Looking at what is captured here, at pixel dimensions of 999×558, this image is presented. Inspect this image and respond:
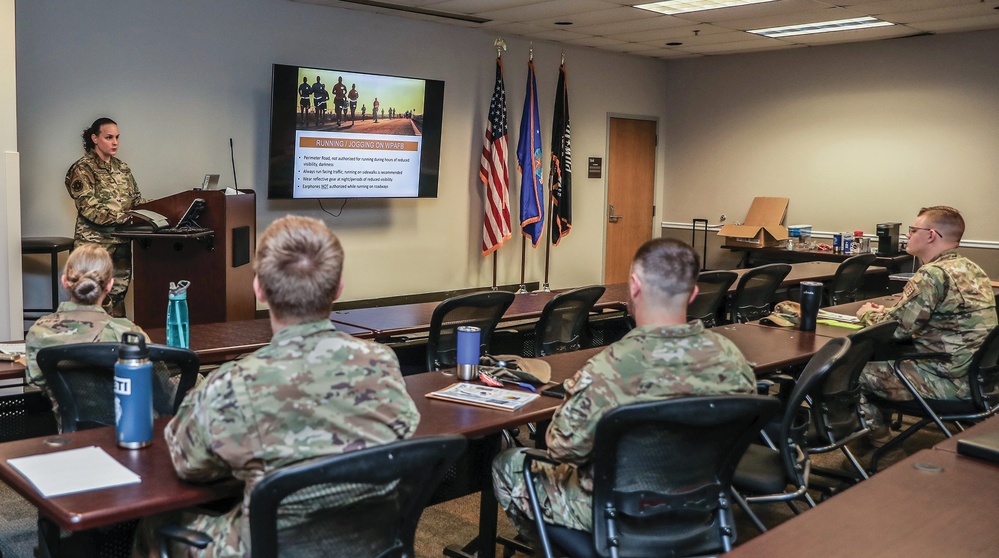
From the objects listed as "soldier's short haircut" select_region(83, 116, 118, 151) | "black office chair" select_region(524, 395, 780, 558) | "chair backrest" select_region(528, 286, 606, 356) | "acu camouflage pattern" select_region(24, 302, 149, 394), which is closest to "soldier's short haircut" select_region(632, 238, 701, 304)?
"black office chair" select_region(524, 395, 780, 558)

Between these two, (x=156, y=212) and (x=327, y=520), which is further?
(x=156, y=212)

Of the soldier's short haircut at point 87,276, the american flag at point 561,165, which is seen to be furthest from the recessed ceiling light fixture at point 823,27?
the soldier's short haircut at point 87,276

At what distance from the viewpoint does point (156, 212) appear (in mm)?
5957

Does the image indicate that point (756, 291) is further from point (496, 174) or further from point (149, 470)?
point (149, 470)

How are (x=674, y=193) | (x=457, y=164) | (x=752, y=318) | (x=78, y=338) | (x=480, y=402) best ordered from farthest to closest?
1. (x=674, y=193)
2. (x=457, y=164)
3. (x=752, y=318)
4. (x=78, y=338)
5. (x=480, y=402)

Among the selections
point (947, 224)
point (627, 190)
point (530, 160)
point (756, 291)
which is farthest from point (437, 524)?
point (627, 190)

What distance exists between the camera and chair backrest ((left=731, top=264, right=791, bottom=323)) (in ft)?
17.4

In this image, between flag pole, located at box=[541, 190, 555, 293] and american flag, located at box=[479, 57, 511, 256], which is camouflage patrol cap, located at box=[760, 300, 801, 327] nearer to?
american flag, located at box=[479, 57, 511, 256]

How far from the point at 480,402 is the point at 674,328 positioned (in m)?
0.68

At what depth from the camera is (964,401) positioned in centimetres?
387

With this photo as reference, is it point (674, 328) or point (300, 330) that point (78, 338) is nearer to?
point (300, 330)

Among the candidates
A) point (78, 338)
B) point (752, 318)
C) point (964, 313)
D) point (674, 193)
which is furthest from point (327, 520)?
point (674, 193)

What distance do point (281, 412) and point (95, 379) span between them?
1.09 metres

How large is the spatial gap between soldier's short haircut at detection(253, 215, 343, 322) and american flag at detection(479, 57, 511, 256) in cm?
688
